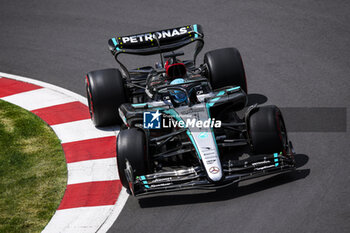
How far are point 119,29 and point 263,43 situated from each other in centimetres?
353

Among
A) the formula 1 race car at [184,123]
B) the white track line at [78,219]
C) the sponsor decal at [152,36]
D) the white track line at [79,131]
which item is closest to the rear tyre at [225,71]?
the formula 1 race car at [184,123]

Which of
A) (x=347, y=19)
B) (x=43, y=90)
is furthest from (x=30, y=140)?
(x=347, y=19)

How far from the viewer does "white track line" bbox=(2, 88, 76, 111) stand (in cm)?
1082

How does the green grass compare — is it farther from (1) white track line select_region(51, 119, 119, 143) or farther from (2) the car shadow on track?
(2) the car shadow on track

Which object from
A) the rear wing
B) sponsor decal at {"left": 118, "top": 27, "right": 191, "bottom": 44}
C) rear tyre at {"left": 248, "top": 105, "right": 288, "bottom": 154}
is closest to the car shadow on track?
rear tyre at {"left": 248, "top": 105, "right": 288, "bottom": 154}

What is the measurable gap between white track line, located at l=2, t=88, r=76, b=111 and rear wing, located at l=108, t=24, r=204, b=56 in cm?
188

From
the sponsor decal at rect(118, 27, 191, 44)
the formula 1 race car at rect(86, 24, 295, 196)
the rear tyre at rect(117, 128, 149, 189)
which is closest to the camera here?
the formula 1 race car at rect(86, 24, 295, 196)

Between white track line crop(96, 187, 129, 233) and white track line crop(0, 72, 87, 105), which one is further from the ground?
white track line crop(0, 72, 87, 105)

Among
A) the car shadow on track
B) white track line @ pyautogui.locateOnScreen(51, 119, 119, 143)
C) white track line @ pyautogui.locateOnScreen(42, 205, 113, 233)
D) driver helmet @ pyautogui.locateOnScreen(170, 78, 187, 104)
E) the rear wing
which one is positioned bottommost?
white track line @ pyautogui.locateOnScreen(42, 205, 113, 233)

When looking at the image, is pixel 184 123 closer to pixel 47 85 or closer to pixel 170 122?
pixel 170 122

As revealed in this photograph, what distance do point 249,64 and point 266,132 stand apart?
4208mm

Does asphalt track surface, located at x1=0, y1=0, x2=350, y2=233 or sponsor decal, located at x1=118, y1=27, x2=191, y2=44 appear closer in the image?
asphalt track surface, located at x1=0, y1=0, x2=350, y2=233

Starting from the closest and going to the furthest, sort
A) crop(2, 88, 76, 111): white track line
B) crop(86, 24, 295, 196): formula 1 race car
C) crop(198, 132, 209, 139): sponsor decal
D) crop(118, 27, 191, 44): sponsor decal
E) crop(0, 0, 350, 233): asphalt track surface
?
1. crop(0, 0, 350, 233): asphalt track surface
2. crop(86, 24, 295, 196): formula 1 race car
3. crop(198, 132, 209, 139): sponsor decal
4. crop(118, 27, 191, 44): sponsor decal
5. crop(2, 88, 76, 111): white track line

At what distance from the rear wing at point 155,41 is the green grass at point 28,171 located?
1904 mm
